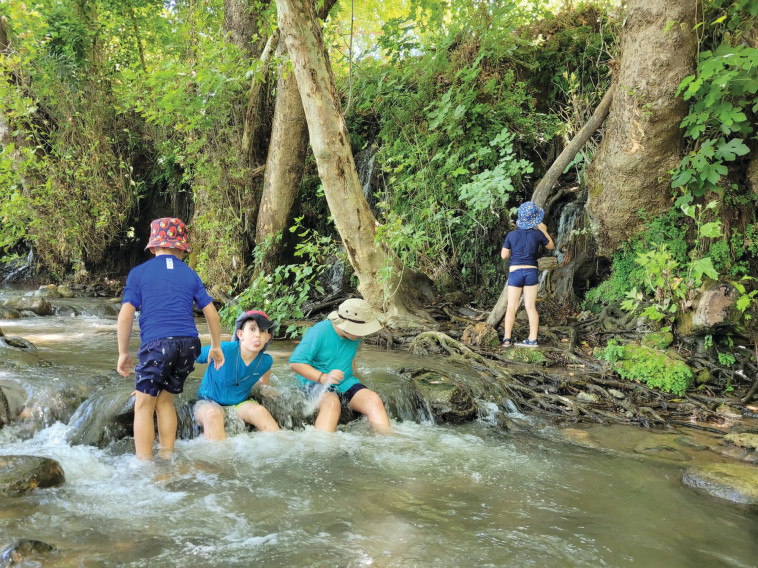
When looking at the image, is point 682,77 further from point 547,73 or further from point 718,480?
point 718,480

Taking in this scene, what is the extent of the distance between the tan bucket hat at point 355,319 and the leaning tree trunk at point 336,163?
2.77 meters

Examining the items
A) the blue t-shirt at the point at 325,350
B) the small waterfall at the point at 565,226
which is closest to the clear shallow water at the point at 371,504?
the blue t-shirt at the point at 325,350

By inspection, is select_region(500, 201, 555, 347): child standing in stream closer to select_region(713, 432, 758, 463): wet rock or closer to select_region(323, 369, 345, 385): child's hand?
select_region(713, 432, 758, 463): wet rock

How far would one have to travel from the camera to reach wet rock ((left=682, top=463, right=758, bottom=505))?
11.6ft

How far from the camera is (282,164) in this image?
9859mm

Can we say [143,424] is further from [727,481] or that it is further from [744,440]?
[744,440]

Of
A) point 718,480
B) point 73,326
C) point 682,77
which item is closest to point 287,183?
point 73,326

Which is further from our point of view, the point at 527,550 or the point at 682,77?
the point at 682,77

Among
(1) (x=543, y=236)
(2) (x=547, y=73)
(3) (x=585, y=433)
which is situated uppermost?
(2) (x=547, y=73)

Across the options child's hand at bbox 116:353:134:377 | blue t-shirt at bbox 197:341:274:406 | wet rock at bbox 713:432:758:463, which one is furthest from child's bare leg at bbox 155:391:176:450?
wet rock at bbox 713:432:758:463

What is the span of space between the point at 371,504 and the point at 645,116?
566cm

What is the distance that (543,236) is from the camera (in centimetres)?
723

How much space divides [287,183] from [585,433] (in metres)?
6.92

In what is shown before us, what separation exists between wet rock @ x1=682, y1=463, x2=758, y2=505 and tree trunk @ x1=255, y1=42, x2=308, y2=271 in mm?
7436
